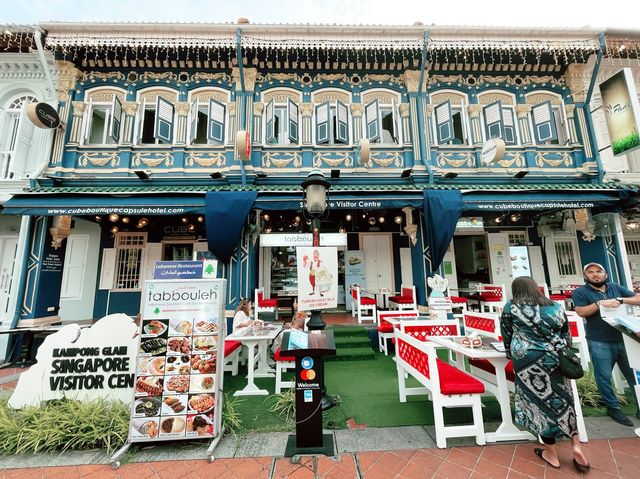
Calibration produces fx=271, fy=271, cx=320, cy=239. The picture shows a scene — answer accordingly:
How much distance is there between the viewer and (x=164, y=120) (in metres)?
7.72

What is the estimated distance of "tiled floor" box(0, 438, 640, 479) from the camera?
248cm

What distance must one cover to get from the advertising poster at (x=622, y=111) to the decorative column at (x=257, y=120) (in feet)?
Result: 31.4

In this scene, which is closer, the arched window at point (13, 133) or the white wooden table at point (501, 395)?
the white wooden table at point (501, 395)

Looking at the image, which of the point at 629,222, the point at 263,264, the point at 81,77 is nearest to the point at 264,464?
the point at 263,264

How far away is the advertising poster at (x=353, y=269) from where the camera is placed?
9.62 metres

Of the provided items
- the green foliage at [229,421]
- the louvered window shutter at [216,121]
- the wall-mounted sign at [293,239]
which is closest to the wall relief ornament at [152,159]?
the louvered window shutter at [216,121]

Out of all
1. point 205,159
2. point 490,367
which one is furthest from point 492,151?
point 205,159

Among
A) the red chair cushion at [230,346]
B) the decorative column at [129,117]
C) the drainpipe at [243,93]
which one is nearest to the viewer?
the red chair cushion at [230,346]

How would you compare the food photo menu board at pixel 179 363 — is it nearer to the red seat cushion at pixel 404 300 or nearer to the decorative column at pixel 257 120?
the red seat cushion at pixel 404 300

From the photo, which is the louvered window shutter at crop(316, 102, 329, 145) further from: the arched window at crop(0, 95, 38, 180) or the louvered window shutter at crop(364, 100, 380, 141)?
the arched window at crop(0, 95, 38, 180)

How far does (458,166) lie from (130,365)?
351 inches

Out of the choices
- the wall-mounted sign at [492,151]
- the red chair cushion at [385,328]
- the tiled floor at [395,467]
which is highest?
the wall-mounted sign at [492,151]

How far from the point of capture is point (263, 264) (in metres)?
9.48

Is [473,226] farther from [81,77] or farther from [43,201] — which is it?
[81,77]
